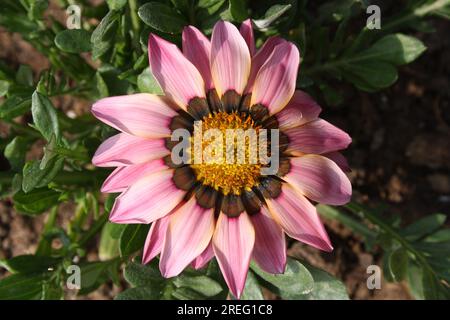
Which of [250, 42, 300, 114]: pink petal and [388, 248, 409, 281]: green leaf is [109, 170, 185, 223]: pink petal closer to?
[250, 42, 300, 114]: pink petal

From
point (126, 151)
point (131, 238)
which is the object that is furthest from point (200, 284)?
point (126, 151)

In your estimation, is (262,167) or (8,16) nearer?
(262,167)

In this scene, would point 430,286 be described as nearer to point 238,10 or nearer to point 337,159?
point 337,159

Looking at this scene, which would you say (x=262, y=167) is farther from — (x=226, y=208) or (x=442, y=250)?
(x=442, y=250)

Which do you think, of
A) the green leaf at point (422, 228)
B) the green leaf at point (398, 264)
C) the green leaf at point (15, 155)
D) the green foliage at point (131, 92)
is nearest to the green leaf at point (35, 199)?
the green foliage at point (131, 92)

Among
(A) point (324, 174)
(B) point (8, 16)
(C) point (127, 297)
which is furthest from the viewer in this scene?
(B) point (8, 16)

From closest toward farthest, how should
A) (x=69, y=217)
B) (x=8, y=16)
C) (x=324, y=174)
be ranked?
1. (x=324, y=174)
2. (x=8, y=16)
3. (x=69, y=217)
